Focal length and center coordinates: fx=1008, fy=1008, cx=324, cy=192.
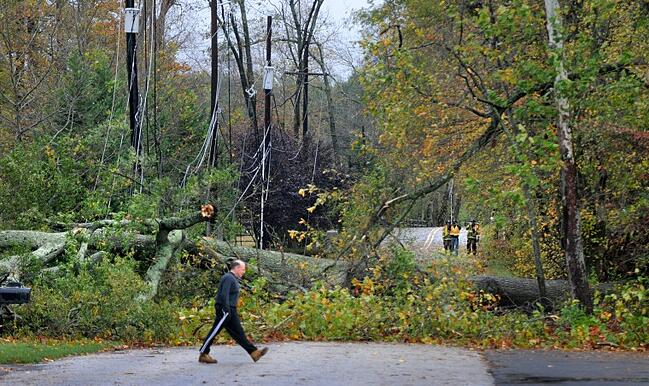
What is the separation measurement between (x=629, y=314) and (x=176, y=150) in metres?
29.2

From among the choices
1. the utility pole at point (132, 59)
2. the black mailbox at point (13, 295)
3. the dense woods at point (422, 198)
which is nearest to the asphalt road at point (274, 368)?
the black mailbox at point (13, 295)

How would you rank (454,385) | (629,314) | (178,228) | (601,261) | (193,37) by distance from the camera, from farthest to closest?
(193,37) → (601,261) → (178,228) → (629,314) → (454,385)

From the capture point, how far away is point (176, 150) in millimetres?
44531

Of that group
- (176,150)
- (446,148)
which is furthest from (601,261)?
(176,150)

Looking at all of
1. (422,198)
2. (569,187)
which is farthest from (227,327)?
(422,198)

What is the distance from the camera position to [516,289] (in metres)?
23.5

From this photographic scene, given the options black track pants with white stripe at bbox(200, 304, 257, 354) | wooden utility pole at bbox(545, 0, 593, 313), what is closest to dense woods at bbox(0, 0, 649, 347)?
wooden utility pole at bbox(545, 0, 593, 313)

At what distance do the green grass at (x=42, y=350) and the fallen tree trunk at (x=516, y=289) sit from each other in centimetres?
934

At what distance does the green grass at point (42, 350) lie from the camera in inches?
569

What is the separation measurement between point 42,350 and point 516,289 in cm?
1190

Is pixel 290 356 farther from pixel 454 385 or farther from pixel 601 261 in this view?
pixel 601 261

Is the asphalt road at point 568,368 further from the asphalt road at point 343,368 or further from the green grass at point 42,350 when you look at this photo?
the green grass at point 42,350

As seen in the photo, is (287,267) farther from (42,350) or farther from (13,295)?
(13,295)

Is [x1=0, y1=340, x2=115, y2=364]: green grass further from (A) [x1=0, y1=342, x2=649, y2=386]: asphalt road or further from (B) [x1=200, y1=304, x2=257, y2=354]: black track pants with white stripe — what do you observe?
(B) [x1=200, y1=304, x2=257, y2=354]: black track pants with white stripe
